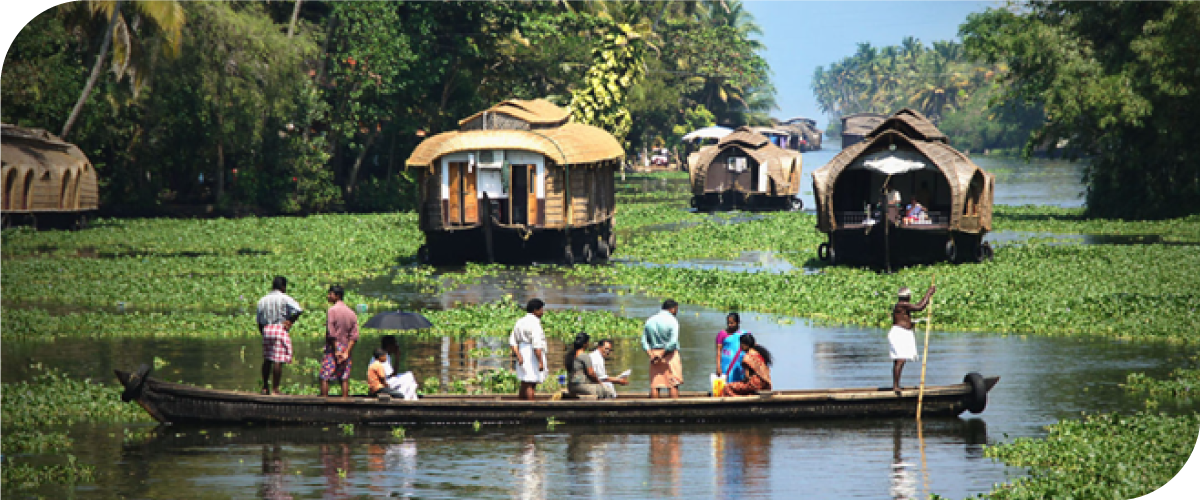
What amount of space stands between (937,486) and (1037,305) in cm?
1310

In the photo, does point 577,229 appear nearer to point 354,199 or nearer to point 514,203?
point 514,203

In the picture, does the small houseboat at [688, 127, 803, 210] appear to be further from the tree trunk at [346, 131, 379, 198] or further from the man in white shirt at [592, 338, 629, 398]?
the man in white shirt at [592, 338, 629, 398]

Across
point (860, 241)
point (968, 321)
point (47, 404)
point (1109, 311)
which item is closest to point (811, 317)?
point (968, 321)

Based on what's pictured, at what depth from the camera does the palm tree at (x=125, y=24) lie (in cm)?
3744

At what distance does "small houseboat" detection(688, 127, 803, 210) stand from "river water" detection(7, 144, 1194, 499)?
34521 millimetres

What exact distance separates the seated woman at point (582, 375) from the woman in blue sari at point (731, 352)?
173 cm

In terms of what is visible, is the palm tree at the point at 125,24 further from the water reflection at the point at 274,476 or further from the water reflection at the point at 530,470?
the water reflection at the point at 530,470

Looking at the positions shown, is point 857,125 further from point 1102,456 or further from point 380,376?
point 1102,456

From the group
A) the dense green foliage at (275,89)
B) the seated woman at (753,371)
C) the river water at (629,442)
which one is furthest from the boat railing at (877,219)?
the dense green foliage at (275,89)

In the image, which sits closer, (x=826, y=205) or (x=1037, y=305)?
(x=1037, y=305)

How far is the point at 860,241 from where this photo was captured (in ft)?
109

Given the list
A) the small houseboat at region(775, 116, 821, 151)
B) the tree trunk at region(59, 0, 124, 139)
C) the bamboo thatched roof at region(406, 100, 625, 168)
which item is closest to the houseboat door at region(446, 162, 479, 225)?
the bamboo thatched roof at region(406, 100, 625, 168)

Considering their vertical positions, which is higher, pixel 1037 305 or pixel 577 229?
pixel 577 229

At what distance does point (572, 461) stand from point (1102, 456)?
593 cm
